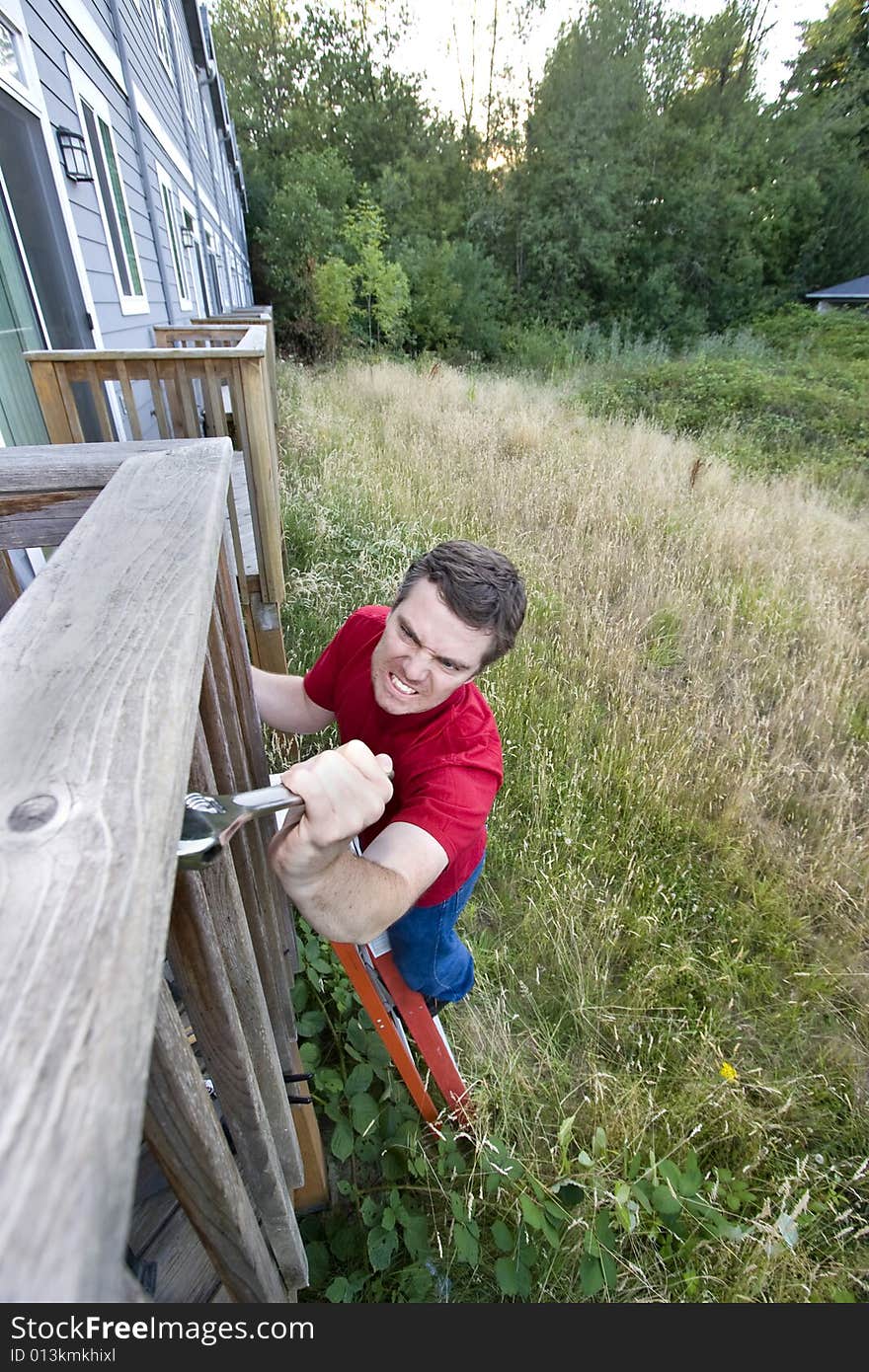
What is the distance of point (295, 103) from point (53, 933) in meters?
37.6

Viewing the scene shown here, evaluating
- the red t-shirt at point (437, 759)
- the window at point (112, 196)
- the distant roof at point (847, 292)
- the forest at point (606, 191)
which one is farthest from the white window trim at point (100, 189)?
the distant roof at point (847, 292)

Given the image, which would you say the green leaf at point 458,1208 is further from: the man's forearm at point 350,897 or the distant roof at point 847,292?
the distant roof at point 847,292

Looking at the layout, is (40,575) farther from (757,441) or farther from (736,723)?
(757,441)

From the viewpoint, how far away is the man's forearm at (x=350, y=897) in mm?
945

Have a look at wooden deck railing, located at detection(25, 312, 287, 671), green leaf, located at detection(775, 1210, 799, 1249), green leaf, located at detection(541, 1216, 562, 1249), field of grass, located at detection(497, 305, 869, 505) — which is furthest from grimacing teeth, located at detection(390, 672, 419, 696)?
field of grass, located at detection(497, 305, 869, 505)

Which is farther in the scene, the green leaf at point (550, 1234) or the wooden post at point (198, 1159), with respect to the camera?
the green leaf at point (550, 1234)

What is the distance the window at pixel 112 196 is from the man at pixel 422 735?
14.1ft

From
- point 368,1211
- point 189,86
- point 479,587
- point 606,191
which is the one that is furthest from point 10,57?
point 606,191

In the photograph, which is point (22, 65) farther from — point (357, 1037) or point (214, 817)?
point (357, 1037)

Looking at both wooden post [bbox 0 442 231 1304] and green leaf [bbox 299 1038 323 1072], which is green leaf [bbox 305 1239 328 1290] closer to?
green leaf [bbox 299 1038 323 1072]

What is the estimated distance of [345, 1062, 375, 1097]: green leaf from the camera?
1774 mm

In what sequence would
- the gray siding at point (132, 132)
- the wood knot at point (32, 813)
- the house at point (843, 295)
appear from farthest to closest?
the house at point (843, 295)
the gray siding at point (132, 132)
the wood knot at point (32, 813)

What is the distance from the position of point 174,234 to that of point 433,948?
8763 millimetres

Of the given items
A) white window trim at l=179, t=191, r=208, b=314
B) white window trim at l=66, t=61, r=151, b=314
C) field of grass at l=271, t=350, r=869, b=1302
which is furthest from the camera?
white window trim at l=179, t=191, r=208, b=314
